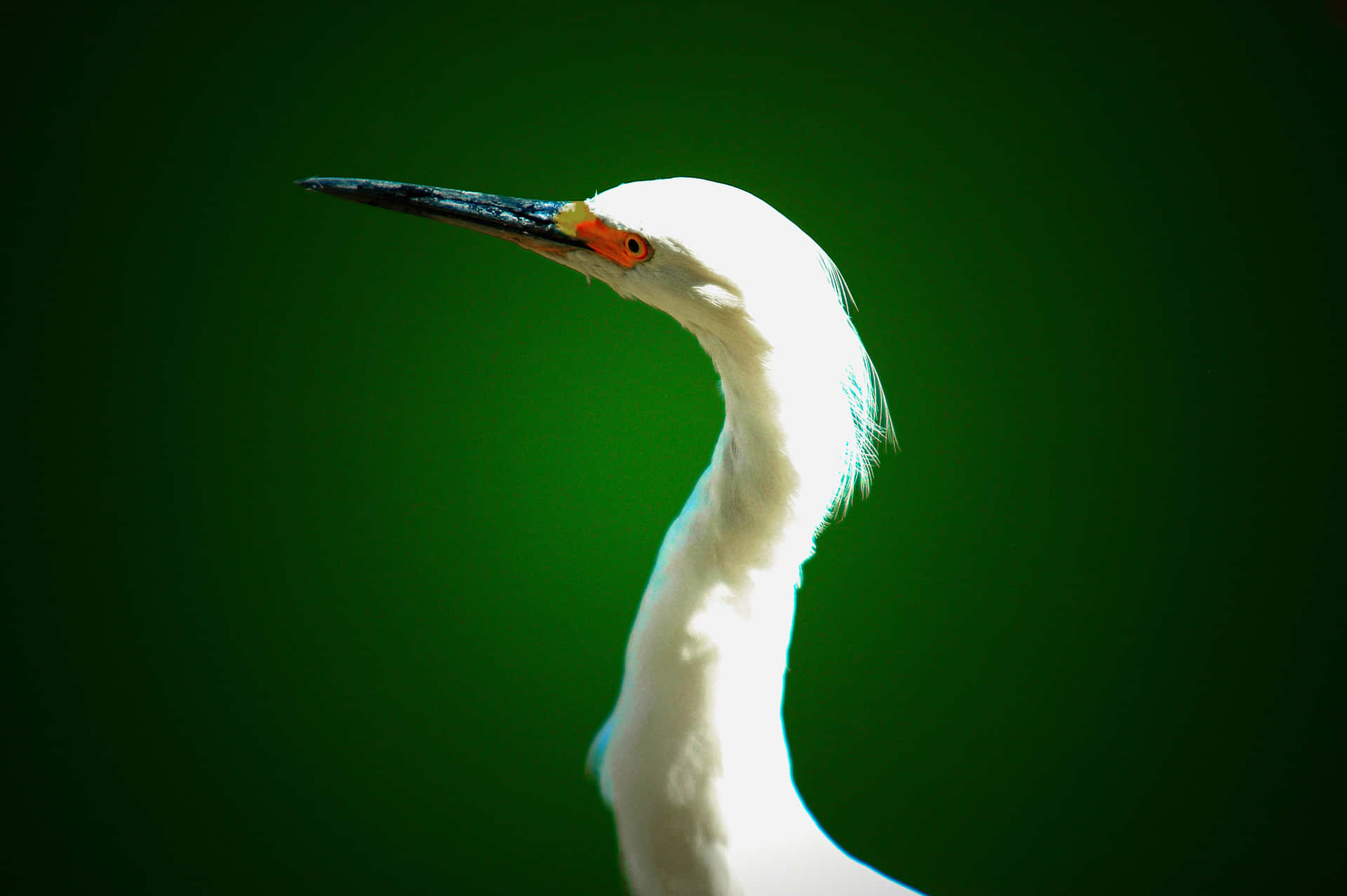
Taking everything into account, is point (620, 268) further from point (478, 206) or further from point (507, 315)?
point (507, 315)

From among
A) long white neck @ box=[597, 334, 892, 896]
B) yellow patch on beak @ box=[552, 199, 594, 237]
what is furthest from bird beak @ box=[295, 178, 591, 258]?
long white neck @ box=[597, 334, 892, 896]

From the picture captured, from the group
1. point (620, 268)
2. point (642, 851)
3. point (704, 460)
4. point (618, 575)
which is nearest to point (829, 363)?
point (620, 268)

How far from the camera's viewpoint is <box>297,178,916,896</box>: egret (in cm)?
72

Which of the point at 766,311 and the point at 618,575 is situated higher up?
the point at 766,311

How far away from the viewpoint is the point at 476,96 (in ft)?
4.16

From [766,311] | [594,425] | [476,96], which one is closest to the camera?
[766,311]

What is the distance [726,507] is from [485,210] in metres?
0.38

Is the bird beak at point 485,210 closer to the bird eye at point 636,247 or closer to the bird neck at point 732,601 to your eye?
the bird eye at point 636,247

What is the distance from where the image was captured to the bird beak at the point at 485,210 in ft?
2.63

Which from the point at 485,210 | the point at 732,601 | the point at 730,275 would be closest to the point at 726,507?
the point at 732,601

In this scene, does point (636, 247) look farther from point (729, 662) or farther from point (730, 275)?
point (729, 662)

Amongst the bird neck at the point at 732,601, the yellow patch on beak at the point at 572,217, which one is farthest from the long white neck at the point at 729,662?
the yellow patch on beak at the point at 572,217

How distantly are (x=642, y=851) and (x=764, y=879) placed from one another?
0.13 m

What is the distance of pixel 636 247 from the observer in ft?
2.48
